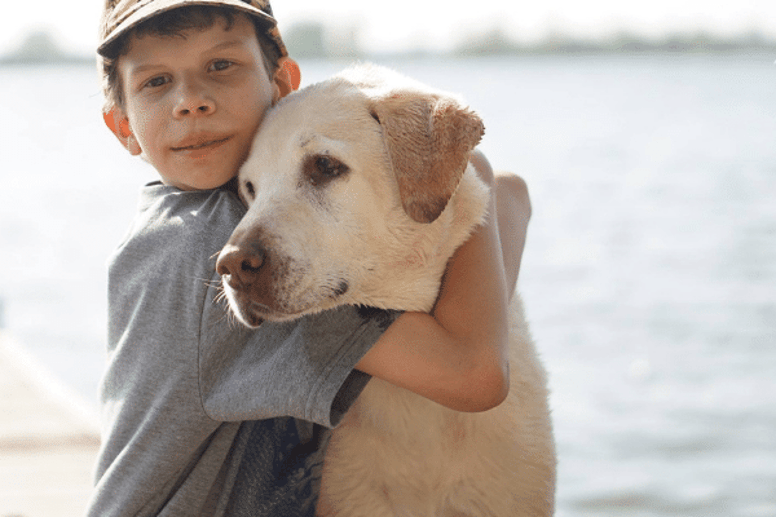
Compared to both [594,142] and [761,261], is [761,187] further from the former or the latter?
[594,142]

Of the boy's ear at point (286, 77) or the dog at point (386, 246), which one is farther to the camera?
the boy's ear at point (286, 77)

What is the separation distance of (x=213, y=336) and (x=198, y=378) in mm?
91


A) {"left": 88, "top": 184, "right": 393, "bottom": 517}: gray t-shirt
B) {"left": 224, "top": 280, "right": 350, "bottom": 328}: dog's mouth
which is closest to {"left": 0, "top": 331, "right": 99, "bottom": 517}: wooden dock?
{"left": 88, "top": 184, "right": 393, "bottom": 517}: gray t-shirt

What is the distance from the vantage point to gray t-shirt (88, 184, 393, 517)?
72.8 inches

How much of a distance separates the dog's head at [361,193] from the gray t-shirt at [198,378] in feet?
0.29

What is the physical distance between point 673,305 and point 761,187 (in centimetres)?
638

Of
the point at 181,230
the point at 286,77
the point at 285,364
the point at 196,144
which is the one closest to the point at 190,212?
the point at 181,230

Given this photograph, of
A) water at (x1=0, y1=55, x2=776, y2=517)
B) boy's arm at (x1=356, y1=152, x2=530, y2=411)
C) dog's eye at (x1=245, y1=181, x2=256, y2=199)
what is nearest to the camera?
boy's arm at (x1=356, y1=152, x2=530, y2=411)

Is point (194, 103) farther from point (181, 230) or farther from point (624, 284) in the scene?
point (624, 284)

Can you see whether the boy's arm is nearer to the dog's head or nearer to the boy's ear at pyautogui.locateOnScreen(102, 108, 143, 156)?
the dog's head

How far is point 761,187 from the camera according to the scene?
50.5ft

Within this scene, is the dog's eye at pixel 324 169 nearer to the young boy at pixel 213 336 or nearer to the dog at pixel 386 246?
the dog at pixel 386 246

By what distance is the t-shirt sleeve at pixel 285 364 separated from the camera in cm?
180

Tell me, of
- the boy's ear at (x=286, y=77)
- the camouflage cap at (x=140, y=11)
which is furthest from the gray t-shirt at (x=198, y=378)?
the boy's ear at (x=286, y=77)
